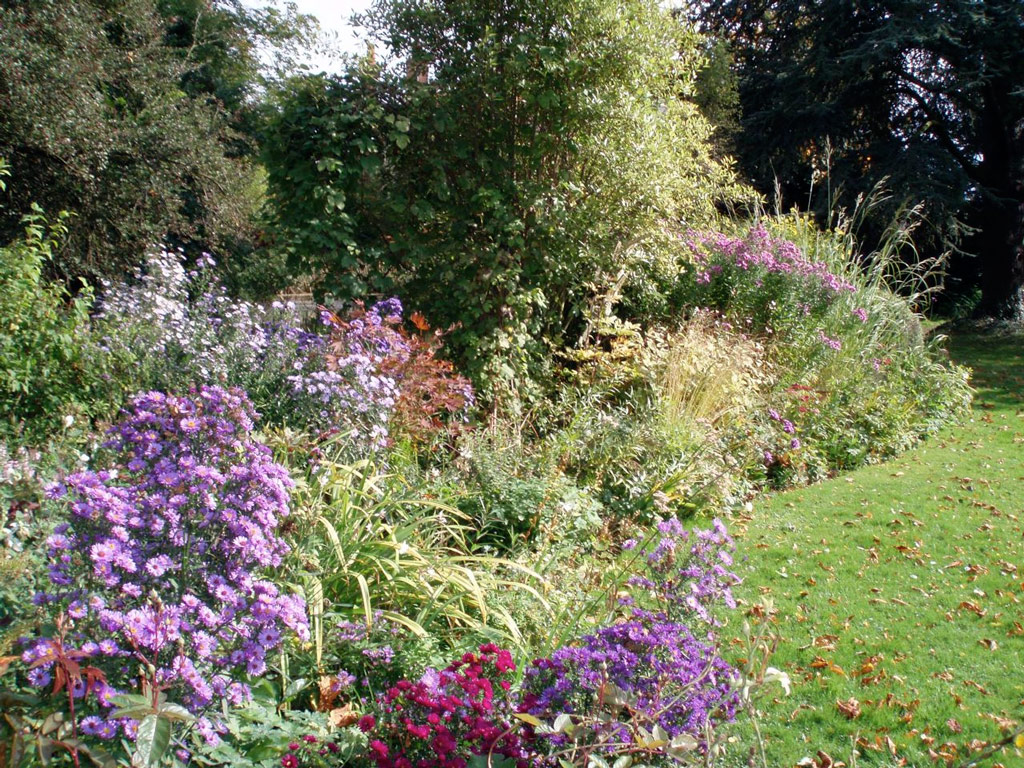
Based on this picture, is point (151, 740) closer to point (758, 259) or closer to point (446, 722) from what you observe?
point (446, 722)

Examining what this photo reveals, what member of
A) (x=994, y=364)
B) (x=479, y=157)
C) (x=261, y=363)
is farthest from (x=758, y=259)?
→ (x=994, y=364)

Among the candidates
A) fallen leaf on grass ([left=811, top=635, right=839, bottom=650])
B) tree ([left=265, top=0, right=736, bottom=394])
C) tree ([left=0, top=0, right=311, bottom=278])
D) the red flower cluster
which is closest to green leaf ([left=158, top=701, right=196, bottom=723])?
the red flower cluster

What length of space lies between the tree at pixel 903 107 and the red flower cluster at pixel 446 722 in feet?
48.1

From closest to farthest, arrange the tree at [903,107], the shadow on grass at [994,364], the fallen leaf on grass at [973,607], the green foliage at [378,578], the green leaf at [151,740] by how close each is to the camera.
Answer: the green leaf at [151,740]
the green foliage at [378,578]
the fallen leaf on grass at [973,607]
the shadow on grass at [994,364]
the tree at [903,107]

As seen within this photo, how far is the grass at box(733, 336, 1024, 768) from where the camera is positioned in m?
3.08

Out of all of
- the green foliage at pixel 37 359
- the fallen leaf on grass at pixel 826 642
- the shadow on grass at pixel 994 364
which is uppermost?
the shadow on grass at pixel 994 364

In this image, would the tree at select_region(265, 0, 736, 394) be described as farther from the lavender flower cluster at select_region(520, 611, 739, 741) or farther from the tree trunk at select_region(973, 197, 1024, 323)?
the tree trunk at select_region(973, 197, 1024, 323)

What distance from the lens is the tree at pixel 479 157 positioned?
5.97 meters

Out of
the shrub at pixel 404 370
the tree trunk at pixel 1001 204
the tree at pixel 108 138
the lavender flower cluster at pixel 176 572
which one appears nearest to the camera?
the lavender flower cluster at pixel 176 572

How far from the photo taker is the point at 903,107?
16844 millimetres

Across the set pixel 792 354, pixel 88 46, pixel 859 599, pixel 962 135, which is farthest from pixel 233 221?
pixel 962 135

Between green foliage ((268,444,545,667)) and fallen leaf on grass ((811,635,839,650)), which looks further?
fallen leaf on grass ((811,635,839,650))

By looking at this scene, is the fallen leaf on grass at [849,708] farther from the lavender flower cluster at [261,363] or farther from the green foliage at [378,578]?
the lavender flower cluster at [261,363]

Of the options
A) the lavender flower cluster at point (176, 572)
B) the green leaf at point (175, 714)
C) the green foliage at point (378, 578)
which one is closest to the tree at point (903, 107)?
the green foliage at point (378, 578)
